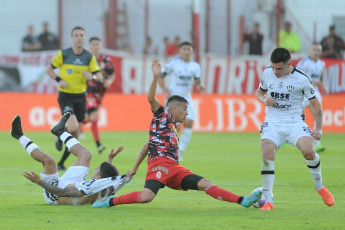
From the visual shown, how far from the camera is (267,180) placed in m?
9.03

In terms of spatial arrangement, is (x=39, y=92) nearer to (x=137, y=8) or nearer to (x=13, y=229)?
(x=137, y=8)

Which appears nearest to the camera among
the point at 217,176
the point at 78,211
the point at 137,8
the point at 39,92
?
the point at 78,211

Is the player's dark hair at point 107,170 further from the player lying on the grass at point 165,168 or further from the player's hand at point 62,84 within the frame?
the player's hand at point 62,84

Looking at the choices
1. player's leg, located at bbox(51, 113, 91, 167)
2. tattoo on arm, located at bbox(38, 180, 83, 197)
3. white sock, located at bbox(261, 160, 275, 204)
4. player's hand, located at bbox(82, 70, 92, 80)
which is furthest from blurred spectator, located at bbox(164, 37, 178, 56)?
tattoo on arm, located at bbox(38, 180, 83, 197)

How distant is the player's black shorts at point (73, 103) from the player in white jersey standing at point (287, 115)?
5.82 meters

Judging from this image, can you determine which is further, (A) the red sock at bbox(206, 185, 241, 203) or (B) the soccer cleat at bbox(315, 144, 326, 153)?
(B) the soccer cleat at bbox(315, 144, 326, 153)

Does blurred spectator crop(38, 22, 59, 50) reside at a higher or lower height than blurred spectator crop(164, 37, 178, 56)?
higher

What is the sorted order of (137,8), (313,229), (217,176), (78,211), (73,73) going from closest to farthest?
1. (313,229)
2. (78,211)
3. (217,176)
4. (73,73)
5. (137,8)

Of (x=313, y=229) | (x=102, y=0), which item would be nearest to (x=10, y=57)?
(x=102, y=0)

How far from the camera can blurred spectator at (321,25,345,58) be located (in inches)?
1118

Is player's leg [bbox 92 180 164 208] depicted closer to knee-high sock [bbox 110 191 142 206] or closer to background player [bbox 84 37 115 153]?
knee-high sock [bbox 110 191 142 206]

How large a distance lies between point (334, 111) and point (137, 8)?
7935mm

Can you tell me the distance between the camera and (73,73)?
1481 cm

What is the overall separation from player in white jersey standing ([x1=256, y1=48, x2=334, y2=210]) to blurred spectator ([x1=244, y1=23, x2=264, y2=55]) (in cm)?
1881
